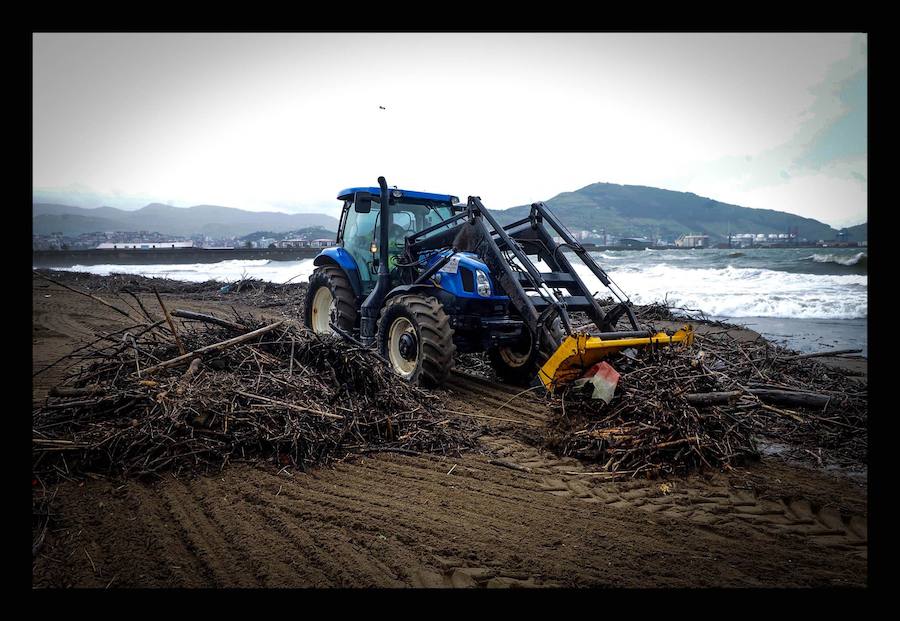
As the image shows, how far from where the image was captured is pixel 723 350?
252 inches

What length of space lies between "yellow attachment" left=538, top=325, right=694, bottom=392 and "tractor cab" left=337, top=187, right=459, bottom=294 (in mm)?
2927

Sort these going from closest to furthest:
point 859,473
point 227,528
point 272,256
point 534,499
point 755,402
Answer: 1. point 227,528
2. point 534,499
3. point 859,473
4. point 755,402
5. point 272,256


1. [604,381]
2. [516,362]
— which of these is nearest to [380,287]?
[516,362]

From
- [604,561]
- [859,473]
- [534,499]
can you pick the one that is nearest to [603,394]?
[534,499]

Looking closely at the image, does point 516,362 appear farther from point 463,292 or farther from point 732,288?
point 732,288

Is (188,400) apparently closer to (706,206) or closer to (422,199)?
(422,199)

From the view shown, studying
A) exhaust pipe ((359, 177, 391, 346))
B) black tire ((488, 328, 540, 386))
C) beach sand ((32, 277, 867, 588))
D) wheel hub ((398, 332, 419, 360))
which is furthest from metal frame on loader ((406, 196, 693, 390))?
beach sand ((32, 277, 867, 588))

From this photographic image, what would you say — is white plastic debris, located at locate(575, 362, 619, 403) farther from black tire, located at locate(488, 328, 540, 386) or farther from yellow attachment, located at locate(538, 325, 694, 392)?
black tire, located at locate(488, 328, 540, 386)

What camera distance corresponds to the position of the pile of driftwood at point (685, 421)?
387cm

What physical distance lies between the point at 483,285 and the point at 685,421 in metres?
2.59

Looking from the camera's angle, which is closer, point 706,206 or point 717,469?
point 717,469

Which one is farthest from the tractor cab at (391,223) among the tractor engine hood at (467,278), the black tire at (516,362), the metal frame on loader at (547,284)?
the black tire at (516,362)

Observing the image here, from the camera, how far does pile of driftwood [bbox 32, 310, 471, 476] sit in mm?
3600

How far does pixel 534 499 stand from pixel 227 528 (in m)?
1.78
